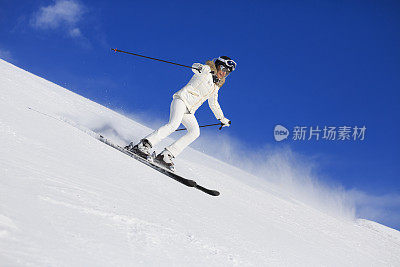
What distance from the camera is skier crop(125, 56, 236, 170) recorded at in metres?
6.54

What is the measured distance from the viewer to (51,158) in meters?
3.53

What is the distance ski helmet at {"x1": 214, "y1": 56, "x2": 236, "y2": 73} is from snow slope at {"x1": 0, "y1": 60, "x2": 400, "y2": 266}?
2.57 metres

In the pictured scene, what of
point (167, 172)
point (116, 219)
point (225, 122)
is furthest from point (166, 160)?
point (116, 219)

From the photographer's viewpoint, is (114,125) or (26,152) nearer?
(26,152)

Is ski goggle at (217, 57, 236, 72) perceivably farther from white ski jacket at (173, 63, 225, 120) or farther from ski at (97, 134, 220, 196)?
ski at (97, 134, 220, 196)

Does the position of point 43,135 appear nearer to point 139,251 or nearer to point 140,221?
point 140,221

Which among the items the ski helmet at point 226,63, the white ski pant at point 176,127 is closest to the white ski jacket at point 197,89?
the white ski pant at point 176,127

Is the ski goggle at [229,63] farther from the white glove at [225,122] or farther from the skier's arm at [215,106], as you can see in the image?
the white glove at [225,122]

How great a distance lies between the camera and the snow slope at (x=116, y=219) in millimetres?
1925

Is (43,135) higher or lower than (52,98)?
lower

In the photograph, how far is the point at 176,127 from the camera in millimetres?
6574

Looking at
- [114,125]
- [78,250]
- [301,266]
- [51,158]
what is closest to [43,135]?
[51,158]

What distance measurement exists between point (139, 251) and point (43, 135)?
2.98m

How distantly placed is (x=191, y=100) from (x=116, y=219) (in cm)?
438
